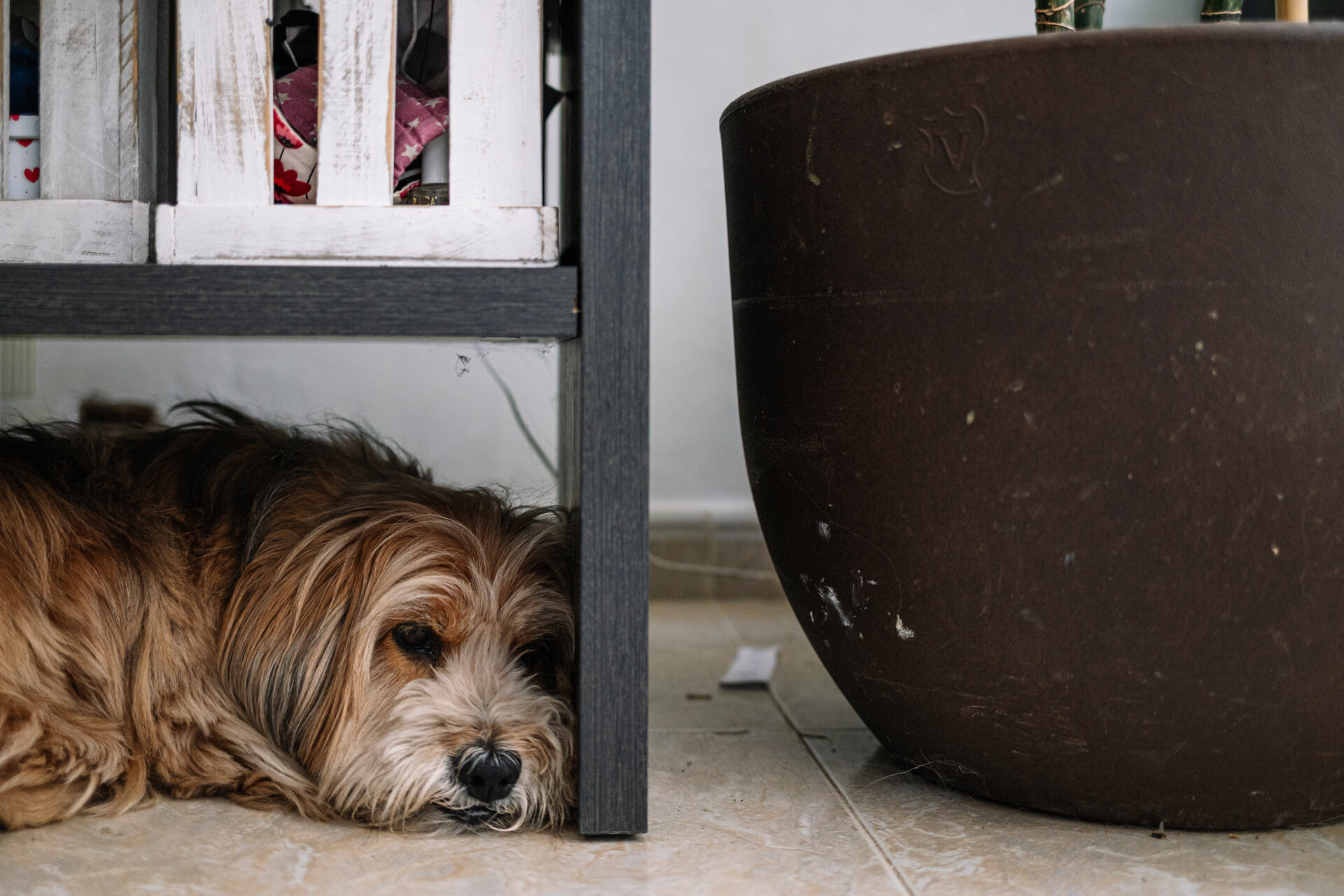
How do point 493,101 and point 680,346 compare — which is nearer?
point 493,101

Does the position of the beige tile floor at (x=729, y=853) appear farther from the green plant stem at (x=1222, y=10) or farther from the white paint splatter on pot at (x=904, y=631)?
the green plant stem at (x=1222, y=10)

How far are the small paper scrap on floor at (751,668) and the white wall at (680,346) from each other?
1.83ft

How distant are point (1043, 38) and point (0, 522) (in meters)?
1.05

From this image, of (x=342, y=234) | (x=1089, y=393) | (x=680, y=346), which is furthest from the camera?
(x=680, y=346)

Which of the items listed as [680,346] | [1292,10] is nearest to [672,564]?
[680,346]

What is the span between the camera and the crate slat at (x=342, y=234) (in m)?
1.04

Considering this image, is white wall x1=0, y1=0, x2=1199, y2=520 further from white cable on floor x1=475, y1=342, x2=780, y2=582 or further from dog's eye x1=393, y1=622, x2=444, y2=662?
dog's eye x1=393, y1=622, x2=444, y2=662

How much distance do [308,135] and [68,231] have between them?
254 mm

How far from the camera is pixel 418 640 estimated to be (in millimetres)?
1191

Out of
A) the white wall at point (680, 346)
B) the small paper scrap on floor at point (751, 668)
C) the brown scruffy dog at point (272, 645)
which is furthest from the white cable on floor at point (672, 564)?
the brown scruffy dog at point (272, 645)

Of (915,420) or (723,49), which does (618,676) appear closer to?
(915,420)

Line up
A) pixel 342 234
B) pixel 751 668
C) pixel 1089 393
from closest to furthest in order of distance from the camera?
pixel 1089 393 → pixel 342 234 → pixel 751 668

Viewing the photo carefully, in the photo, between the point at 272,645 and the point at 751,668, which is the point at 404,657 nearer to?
the point at 272,645

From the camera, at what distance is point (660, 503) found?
8.04 ft
